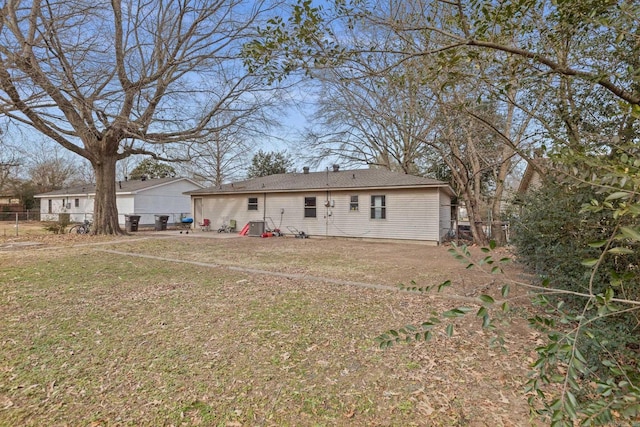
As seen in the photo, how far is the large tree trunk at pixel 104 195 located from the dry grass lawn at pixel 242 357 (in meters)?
8.92

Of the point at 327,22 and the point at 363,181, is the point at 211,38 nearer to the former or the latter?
the point at 363,181

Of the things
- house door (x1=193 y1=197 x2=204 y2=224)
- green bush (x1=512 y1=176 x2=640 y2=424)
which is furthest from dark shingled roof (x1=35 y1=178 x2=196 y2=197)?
green bush (x1=512 y1=176 x2=640 y2=424)

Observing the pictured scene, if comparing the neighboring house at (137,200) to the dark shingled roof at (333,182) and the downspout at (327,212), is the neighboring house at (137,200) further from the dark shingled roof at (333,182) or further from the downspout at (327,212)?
the downspout at (327,212)

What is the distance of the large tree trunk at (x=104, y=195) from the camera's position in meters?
14.0

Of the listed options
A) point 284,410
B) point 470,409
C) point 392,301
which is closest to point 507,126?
point 392,301

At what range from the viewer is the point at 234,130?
44.9ft

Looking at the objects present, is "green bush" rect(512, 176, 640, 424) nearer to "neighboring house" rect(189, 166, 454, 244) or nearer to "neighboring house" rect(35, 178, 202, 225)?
"neighboring house" rect(189, 166, 454, 244)

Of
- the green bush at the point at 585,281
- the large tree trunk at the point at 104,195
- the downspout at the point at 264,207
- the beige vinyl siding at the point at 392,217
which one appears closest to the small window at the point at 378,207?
the beige vinyl siding at the point at 392,217

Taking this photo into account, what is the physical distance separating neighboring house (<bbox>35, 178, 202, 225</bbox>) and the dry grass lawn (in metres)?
19.1

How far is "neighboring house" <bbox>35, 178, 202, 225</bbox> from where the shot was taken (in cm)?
2353

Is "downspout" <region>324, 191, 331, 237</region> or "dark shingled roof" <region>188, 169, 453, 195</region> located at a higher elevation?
"dark shingled roof" <region>188, 169, 453, 195</region>

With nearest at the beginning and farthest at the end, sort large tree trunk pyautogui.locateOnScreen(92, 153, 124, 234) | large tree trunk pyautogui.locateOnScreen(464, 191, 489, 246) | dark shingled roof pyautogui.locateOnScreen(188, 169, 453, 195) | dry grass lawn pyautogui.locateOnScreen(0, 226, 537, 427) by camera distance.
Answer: dry grass lawn pyautogui.locateOnScreen(0, 226, 537, 427) → large tree trunk pyautogui.locateOnScreen(464, 191, 489, 246) → dark shingled roof pyautogui.locateOnScreen(188, 169, 453, 195) → large tree trunk pyautogui.locateOnScreen(92, 153, 124, 234)

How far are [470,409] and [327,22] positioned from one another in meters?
3.87

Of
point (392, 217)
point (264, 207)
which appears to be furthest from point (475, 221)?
point (264, 207)
